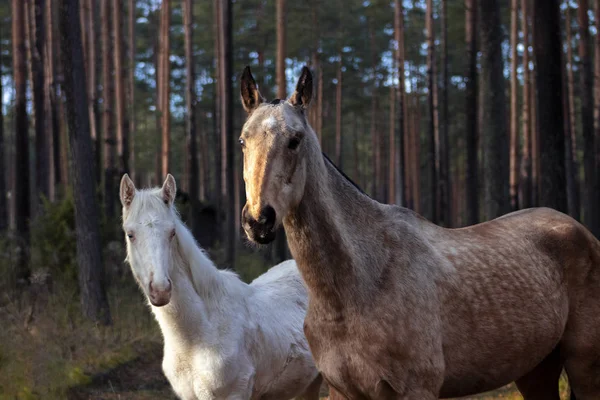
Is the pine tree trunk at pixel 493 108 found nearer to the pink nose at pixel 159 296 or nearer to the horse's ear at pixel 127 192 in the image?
the horse's ear at pixel 127 192

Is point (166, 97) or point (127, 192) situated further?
point (166, 97)

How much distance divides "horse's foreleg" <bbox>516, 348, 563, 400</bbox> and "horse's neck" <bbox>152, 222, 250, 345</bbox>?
2507mm

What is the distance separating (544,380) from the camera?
5281 millimetres

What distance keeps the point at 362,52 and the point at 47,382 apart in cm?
3923

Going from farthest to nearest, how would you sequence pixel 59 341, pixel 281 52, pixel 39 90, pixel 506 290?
pixel 281 52 < pixel 39 90 < pixel 59 341 < pixel 506 290

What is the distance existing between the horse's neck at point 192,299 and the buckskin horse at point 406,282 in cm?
198

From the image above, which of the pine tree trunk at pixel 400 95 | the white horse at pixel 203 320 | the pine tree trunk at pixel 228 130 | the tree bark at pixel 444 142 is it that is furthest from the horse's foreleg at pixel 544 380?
the pine tree trunk at pixel 400 95

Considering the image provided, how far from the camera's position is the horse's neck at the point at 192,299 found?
236 inches

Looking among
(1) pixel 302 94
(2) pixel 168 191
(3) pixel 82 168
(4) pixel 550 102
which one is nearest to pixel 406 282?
(1) pixel 302 94

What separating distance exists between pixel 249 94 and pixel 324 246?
1.02 m

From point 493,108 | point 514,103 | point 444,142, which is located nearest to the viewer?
point 493,108

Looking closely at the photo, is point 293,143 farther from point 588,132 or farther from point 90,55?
point 588,132

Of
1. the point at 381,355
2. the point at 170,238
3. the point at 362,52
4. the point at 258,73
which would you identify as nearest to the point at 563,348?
the point at 381,355

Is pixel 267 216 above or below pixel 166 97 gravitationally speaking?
below
